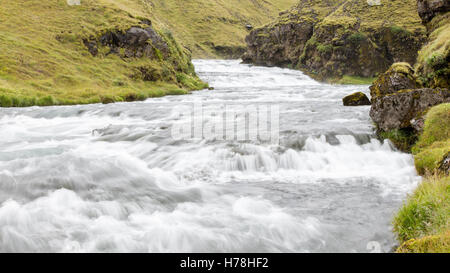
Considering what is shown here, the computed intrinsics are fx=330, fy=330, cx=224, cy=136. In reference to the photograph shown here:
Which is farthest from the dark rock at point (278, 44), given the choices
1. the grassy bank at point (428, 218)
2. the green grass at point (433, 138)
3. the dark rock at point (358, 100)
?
the grassy bank at point (428, 218)

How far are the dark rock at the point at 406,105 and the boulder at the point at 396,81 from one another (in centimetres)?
135

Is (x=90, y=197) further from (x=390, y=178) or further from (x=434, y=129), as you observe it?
(x=434, y=129)

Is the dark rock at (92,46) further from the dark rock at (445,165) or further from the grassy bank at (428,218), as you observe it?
the dark rock at (445,165)

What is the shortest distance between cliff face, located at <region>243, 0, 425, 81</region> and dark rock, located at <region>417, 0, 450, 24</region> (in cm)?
2092

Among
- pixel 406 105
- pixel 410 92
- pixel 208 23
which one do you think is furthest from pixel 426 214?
pixel 208 23

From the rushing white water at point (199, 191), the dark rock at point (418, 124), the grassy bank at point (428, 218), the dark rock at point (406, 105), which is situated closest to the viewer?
the grassy bank at point (428, 218)

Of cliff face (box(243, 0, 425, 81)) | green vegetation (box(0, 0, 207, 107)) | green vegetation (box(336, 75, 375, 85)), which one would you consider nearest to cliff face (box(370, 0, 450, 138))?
green vegetation (box(0, 0, 207, 107))

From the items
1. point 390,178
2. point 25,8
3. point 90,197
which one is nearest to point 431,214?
point 390,178

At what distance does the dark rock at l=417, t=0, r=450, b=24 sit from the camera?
82.9ft

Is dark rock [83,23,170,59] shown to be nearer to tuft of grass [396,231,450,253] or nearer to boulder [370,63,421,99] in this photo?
boulder [370,63,421,99]

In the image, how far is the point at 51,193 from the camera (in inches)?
301

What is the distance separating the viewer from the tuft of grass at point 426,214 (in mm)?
4832

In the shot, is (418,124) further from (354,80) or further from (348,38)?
(348,38)
